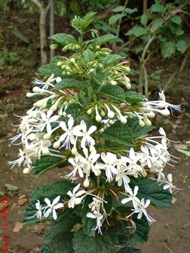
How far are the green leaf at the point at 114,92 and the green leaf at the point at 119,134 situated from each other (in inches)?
4.3

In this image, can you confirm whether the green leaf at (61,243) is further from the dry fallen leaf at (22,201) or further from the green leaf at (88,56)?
the dry fallen leaf at (22,201)

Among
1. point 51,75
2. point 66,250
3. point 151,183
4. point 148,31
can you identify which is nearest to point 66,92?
point 51,75

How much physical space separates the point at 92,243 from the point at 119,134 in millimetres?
424

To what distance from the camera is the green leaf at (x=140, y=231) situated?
1.86m

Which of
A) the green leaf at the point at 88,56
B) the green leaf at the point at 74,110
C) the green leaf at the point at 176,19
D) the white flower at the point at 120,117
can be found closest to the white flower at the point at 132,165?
the white flower at the point at 120,117

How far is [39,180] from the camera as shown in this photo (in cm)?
323

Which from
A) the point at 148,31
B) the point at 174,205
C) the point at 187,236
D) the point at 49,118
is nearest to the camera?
the point at 49,118

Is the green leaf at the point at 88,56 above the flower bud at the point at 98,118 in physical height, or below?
above

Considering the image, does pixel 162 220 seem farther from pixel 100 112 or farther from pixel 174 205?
pixel 100 112

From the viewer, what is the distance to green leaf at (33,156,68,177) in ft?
5.57

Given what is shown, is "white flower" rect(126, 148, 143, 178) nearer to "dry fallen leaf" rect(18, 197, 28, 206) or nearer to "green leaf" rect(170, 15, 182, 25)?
"dry fallen leaf" rect(18, 197, 28, 206)

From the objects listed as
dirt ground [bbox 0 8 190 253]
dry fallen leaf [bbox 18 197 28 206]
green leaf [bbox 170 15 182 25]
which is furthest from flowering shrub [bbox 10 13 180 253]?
green leaf [bbox 170 15 182 25]

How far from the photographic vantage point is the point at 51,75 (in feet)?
5.48

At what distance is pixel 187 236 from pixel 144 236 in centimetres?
102
